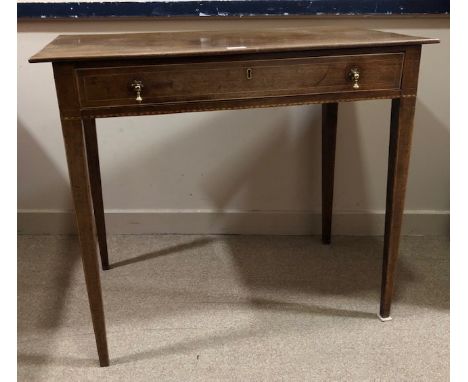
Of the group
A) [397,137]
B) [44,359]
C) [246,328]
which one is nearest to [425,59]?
[397,137]

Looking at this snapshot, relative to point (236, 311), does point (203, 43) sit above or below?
above

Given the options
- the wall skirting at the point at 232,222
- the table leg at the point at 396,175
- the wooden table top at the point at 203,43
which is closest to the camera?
the wooden table top at the point at 203,43

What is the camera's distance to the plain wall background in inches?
63.2

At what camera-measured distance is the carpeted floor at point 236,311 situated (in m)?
1.17

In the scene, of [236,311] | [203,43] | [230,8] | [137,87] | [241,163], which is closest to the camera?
[137,87]

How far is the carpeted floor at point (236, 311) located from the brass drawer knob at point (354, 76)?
0.65 metres

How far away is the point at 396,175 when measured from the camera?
1.17 meters

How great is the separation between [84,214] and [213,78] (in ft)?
1.33

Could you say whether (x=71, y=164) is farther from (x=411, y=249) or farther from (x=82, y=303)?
(x=411, y=249)

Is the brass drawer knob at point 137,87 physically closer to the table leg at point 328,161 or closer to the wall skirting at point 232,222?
the table leg at point 328,161

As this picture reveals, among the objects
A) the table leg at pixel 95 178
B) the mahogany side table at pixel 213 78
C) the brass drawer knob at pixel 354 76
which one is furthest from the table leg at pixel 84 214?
the brass drawer knob at pixel 354 76

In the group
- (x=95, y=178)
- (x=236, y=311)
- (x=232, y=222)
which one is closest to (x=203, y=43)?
(x=95, y=178)

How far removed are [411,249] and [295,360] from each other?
0.72 metres

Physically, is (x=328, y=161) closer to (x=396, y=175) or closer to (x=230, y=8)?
(x=396, y=175)
